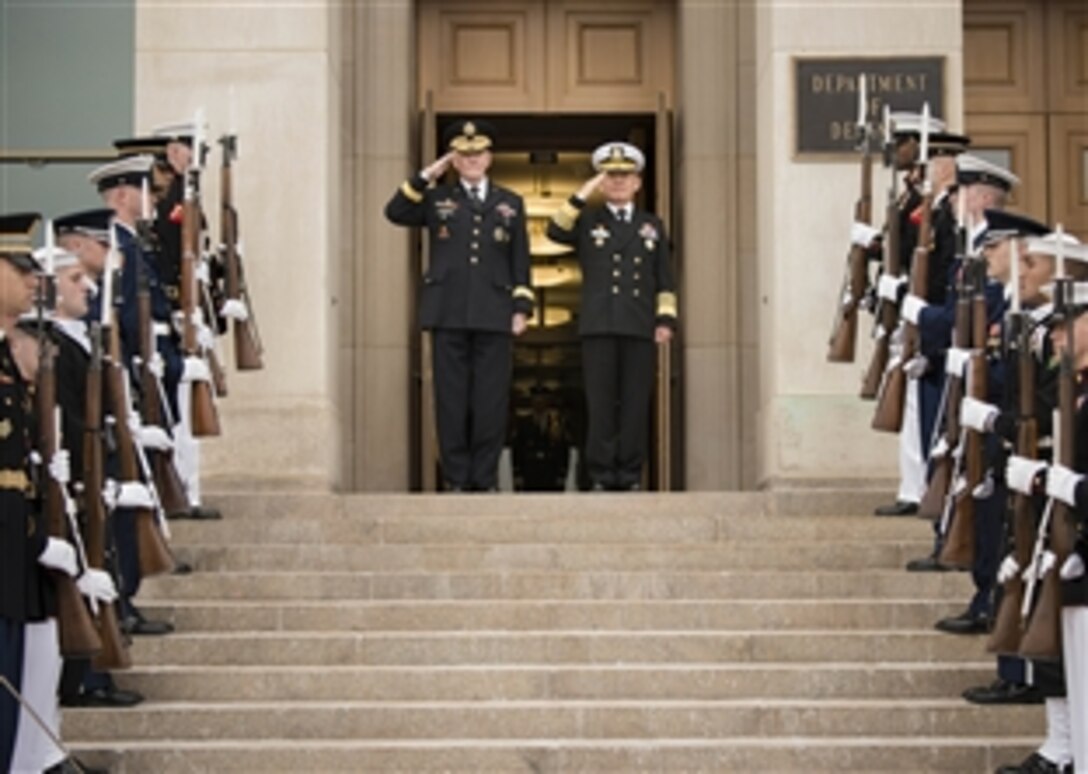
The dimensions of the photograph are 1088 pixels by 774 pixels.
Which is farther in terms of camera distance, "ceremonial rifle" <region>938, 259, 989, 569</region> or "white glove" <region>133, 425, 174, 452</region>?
"white glove" <region>133, 425, 174, 452</region>

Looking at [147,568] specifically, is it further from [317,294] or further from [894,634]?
[317,294]

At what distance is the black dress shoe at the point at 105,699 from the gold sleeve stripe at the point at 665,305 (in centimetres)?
469

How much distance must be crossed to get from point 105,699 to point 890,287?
4545 millimetres

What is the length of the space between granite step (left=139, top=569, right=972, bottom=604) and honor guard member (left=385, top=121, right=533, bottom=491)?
89.4 inches

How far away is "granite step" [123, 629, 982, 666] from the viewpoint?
37.3ft

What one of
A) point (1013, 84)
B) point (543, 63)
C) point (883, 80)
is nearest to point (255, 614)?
point (883, 80)

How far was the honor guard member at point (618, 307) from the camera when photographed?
14.5 meters

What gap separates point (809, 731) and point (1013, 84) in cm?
836

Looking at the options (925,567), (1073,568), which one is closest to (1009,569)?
(1073,568)

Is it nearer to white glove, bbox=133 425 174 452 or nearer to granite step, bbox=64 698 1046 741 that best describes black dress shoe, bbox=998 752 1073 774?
granite step, bbox=64 698 1046 741

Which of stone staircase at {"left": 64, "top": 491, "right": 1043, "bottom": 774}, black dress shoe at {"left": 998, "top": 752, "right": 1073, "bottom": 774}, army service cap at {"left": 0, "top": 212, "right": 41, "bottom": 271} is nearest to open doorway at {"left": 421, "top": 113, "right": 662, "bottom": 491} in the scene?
stone staircase at {"left": 64, "top": 491, "right": 1043, "bottom": 774}

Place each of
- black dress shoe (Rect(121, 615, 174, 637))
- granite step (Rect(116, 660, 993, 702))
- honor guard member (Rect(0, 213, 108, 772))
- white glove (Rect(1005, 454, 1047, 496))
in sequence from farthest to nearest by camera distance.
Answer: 1. black dress shoe (Rect(121, 615, 174, 637))
2. granite step (Rect(116, 660, 993, 702))
3. white glove (Rect(1005, 454, 1047, 496))
4. honor guard member (Rect(0, 213, 108, 772))

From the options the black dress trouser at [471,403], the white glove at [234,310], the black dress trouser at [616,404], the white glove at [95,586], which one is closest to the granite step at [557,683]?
the white glove at [95,586]

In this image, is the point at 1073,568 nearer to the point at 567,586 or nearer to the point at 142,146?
the point at 567,586
